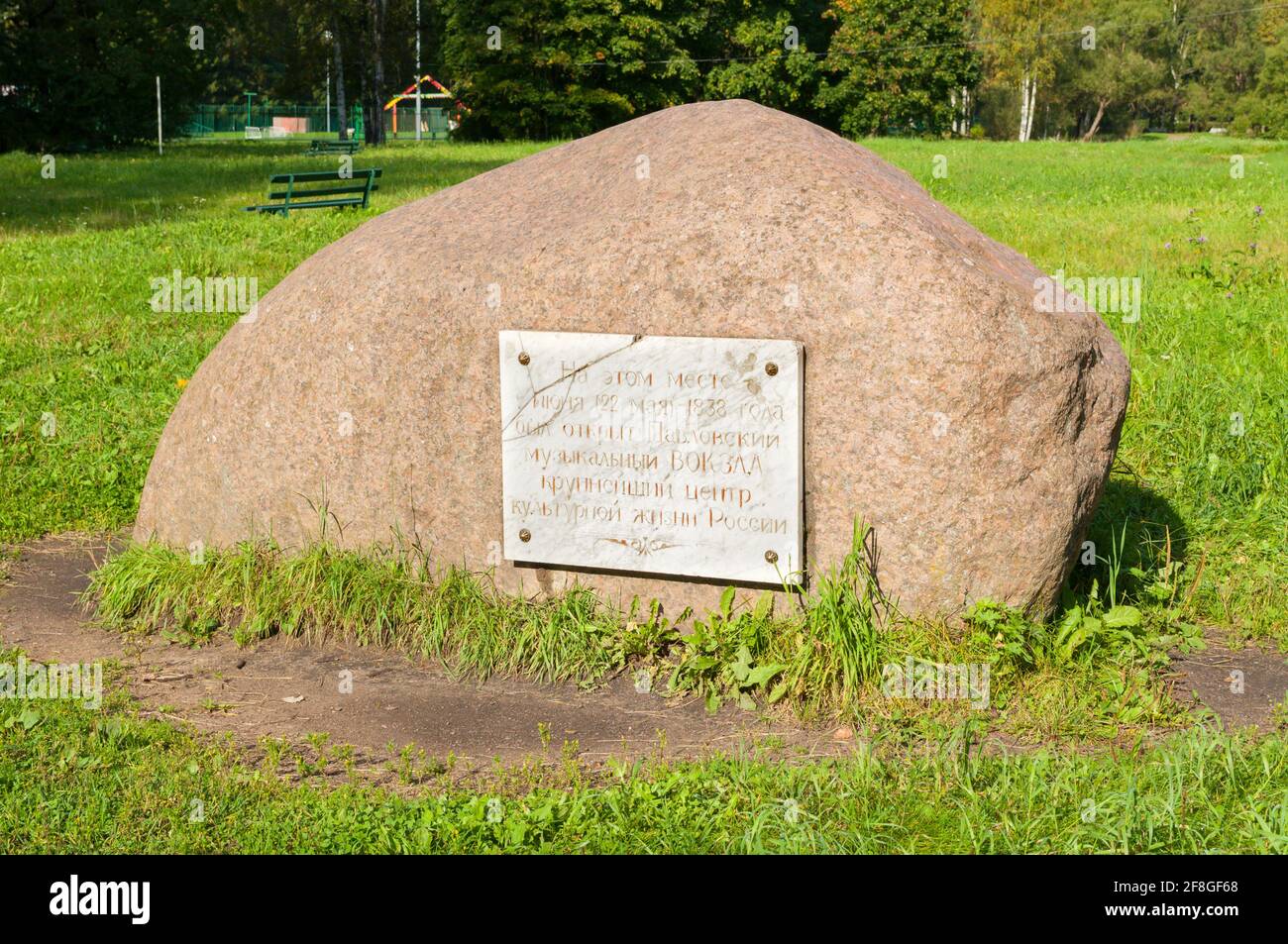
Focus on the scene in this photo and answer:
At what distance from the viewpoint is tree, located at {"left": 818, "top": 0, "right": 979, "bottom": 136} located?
182ft

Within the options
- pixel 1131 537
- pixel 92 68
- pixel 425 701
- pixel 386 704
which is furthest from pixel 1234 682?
pixel 92 68

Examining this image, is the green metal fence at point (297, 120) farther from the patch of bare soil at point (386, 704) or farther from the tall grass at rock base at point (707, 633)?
the patch of bare soil at point (386, 704)

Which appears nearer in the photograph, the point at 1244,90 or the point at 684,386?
the point at 684,386

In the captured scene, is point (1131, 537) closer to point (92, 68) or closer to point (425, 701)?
point (425, 701)

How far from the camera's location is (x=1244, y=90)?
72.9 metres

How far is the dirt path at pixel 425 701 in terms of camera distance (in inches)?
177

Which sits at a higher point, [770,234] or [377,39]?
[377,39]

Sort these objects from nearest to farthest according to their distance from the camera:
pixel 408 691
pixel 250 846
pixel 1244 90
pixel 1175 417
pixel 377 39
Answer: pixel 250 846
pixel 408 691
pixel 1175 417
pixel 377 39
pixel 1244 90

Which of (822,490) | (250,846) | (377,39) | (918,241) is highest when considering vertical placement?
(377,39)

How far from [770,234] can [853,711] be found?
1739 millimetres

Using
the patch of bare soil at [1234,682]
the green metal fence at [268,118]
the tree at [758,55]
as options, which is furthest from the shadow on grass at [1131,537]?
the green metal fence at [268,118]

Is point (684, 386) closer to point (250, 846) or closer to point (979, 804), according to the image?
point (979, 804)

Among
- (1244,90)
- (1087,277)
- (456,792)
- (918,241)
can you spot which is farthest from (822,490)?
(1244,90)

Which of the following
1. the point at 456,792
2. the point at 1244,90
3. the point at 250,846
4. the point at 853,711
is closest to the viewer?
the point at 250,846
